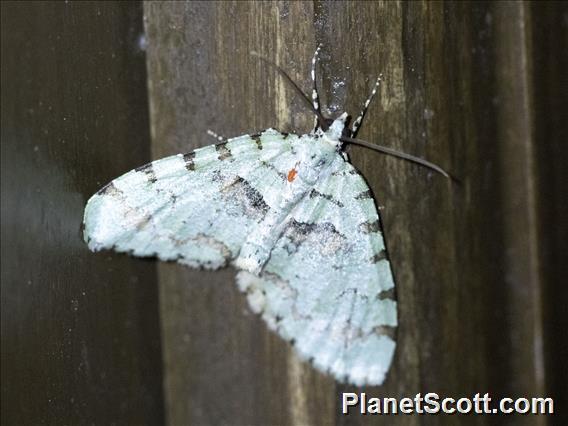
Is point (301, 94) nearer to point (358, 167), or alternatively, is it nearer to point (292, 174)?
point (358, 167)

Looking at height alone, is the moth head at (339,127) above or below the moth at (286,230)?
above

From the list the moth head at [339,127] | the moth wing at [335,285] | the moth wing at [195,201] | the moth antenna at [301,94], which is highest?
the moth antenna at [301,94]

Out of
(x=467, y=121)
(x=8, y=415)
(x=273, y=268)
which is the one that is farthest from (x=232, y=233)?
(x=8, y=415)

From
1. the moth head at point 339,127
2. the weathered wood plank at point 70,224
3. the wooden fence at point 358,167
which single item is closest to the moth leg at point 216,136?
the wooden fence at point 358,167

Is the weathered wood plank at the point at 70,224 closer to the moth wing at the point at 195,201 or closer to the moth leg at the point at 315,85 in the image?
the moth wing at the point at 195,201

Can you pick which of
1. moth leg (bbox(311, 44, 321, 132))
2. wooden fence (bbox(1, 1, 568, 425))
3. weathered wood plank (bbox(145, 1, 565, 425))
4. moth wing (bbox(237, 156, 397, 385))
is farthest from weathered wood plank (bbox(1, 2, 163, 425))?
moth leg (bbox(311, 44, 321, 132))

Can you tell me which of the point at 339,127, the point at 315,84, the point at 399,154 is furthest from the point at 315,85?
the point at 399,154
